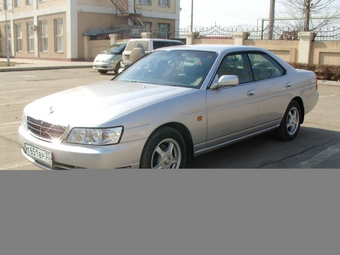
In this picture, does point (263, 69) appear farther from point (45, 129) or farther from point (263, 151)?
point (45, 129)

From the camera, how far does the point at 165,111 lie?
4281 mm

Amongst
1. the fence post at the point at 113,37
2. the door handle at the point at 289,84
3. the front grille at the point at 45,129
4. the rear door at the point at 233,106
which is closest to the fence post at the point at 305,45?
the door handle at the point at 289,84

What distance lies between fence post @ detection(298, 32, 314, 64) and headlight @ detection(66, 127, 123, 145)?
18.0m

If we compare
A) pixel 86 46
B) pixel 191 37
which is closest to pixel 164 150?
pixel 191 37

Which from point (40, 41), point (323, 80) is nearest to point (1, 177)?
point (323, 80)

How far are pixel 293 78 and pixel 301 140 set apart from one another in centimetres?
112

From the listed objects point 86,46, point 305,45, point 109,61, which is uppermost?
point 86,46

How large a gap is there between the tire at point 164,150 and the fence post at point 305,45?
56.4 ft

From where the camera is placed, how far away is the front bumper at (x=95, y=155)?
3768 millimetres

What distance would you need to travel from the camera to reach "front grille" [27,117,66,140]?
13.1ft

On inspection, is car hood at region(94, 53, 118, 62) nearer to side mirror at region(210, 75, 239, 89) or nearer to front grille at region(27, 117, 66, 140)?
side mirror at region(210, 75, 239, 89)

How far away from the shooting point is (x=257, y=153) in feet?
19.6

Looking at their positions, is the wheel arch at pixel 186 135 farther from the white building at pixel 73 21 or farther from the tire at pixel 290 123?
the white building at pixel 73 21

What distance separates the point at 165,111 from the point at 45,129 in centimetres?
131
